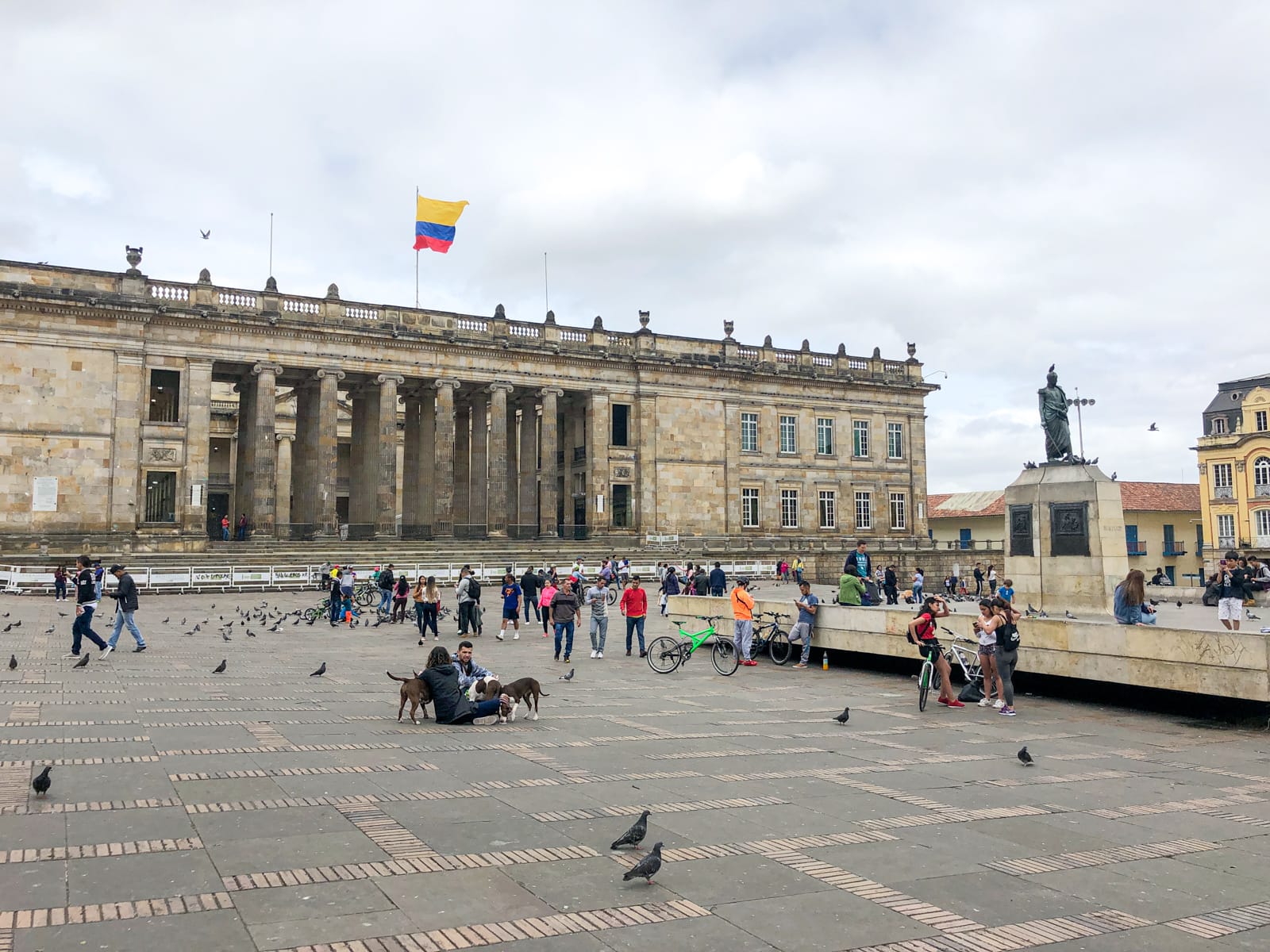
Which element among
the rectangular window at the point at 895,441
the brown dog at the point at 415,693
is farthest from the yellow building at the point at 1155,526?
the brown dog at the point at 415,693

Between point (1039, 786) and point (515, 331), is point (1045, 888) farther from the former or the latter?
point (515, 331)

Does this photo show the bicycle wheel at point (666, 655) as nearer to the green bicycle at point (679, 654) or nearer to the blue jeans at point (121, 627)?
the green bicycle at point (679, 654)

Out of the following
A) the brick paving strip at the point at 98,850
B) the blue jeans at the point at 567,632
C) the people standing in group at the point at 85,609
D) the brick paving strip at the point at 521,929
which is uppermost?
the people standing in group at the point at 85,609

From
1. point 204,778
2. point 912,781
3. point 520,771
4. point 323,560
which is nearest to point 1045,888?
point 912,781

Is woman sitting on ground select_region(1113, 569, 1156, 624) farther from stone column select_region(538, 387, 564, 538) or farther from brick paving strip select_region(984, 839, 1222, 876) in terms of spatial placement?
stone column select_region(538, 387, 564, 538)

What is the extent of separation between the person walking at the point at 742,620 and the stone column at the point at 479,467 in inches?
1312

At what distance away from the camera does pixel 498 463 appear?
46969 millimetres

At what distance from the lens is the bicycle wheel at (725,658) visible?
1762 cm

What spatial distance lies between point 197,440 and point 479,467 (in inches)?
579

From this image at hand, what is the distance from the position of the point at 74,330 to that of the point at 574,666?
30794 mm

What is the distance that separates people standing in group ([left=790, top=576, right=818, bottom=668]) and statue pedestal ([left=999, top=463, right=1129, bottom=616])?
4.56 m

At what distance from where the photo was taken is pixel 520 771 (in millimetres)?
9031

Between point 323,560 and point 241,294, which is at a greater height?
point 241,294

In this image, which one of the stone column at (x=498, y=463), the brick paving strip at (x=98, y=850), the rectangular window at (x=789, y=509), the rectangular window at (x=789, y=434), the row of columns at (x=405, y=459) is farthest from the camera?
the rectangular window at (x=789, y=434)
